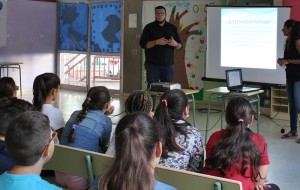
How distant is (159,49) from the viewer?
225 inches

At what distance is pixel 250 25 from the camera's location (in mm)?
6266

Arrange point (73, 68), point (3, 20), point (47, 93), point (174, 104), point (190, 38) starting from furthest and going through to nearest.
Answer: point (73, 68), point (3, 20), point (190, 38), point (47, 93), point (174, 104)

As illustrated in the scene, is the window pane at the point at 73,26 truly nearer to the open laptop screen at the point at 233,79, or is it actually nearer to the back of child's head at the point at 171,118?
the open laptop screen at the point at 233,79

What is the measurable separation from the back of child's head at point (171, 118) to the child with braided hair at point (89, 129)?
54 cm

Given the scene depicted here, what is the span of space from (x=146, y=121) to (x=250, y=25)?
4.92 m

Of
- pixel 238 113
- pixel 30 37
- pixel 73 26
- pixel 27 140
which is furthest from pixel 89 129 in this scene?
pixel 73 26

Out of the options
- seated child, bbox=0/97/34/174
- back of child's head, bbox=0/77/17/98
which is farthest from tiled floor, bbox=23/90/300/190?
seated child, bbox=0/97/34/174

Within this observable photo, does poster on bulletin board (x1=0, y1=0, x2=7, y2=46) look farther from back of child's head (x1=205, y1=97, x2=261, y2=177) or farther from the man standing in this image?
back of child's head (x1=205, y1=97, x2=261, y2=177)

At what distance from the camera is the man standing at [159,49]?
224 inches

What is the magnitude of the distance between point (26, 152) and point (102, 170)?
826 millimetres

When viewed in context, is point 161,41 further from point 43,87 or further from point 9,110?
point 9,110

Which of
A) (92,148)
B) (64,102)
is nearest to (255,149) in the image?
(92,148)

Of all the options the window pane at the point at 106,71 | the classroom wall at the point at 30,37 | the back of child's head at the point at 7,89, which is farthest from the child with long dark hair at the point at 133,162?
the classroom wall at the point at 30,37

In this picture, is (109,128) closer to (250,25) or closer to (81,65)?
(250,25)
